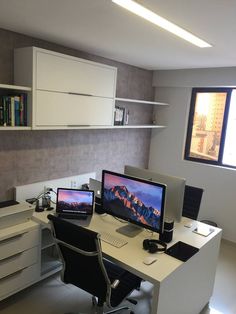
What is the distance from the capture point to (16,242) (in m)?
2.36

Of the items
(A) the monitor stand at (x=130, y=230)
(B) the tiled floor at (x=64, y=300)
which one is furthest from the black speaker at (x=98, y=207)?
(B) the tiled floor at (x=64, y=300)

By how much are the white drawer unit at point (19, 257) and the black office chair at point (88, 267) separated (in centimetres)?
50

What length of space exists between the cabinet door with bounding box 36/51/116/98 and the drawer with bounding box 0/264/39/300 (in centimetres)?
171

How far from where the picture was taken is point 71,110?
2891mm

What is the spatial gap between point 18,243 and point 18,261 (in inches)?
6.7

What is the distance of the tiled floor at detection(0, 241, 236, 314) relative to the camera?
8.01ft

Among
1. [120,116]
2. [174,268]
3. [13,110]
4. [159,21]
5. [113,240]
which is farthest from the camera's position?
[120,116]

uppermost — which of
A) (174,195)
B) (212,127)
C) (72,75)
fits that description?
(72,75)

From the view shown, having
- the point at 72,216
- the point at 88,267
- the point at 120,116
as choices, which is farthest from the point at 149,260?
the point at 120,116

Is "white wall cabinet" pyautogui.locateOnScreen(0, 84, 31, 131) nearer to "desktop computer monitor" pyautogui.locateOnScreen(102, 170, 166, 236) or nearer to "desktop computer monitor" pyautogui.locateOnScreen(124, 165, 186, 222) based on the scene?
"desktop computer monitor" pyautogui.locateOnScreen(102, 170, 166, 236)

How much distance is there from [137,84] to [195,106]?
3.30 feet

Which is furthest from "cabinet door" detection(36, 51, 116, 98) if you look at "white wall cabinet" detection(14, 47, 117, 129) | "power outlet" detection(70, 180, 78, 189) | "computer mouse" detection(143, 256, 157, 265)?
"computer mouse" detection(143, 256, 157, 265)

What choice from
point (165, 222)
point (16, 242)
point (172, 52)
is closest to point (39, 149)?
point (16, 242)

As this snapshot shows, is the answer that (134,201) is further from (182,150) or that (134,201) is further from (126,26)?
(182,150)
